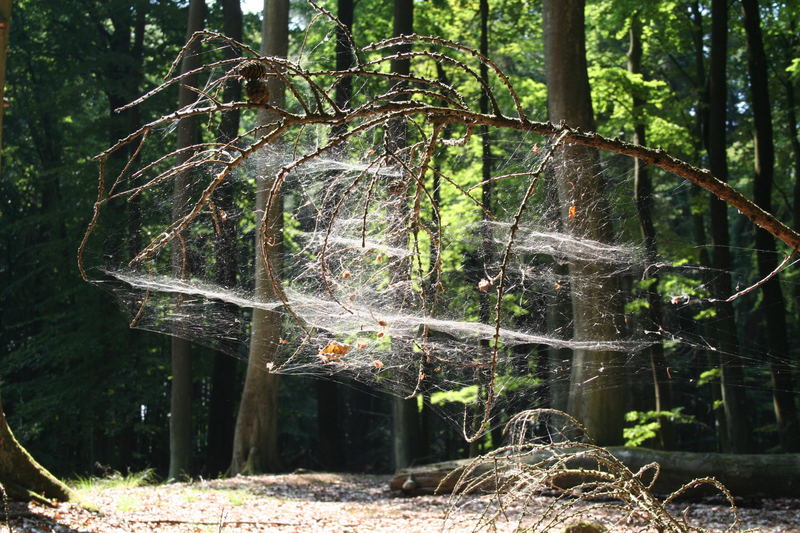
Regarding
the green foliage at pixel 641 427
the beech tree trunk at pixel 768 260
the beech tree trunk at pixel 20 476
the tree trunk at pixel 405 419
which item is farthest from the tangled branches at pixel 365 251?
the tree trunk at pixel 405 419

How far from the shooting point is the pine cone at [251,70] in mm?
2234

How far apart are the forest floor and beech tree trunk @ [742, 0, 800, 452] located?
380cm

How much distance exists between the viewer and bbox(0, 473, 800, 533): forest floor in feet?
17.0

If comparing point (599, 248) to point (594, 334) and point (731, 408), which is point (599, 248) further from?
point (731, 408)

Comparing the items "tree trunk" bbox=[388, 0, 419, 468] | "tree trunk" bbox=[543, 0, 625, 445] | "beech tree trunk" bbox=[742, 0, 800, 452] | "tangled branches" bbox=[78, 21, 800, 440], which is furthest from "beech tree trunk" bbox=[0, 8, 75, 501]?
"beech tree trunk" bbox=[742, 0, 800, 452]

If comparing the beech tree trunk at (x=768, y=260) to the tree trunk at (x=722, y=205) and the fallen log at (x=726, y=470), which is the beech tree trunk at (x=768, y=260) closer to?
the tree trunk at (x=722, y=205)

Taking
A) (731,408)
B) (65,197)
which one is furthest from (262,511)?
(65,197)

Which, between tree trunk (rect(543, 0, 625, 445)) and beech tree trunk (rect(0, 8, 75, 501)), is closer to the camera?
beech tree trunk (rect(0, 8, 75, 501))

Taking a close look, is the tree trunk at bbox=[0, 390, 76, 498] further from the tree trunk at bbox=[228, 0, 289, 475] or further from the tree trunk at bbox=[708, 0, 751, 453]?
the tree trunk at bbox=[708, 0, 751, 453]

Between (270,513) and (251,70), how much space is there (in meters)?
5.22

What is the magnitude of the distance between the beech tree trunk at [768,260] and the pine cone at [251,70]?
29.4 ft

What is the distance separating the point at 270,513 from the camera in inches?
258

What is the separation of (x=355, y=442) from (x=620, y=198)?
56.0 feet

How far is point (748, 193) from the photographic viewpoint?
56.9 ft
